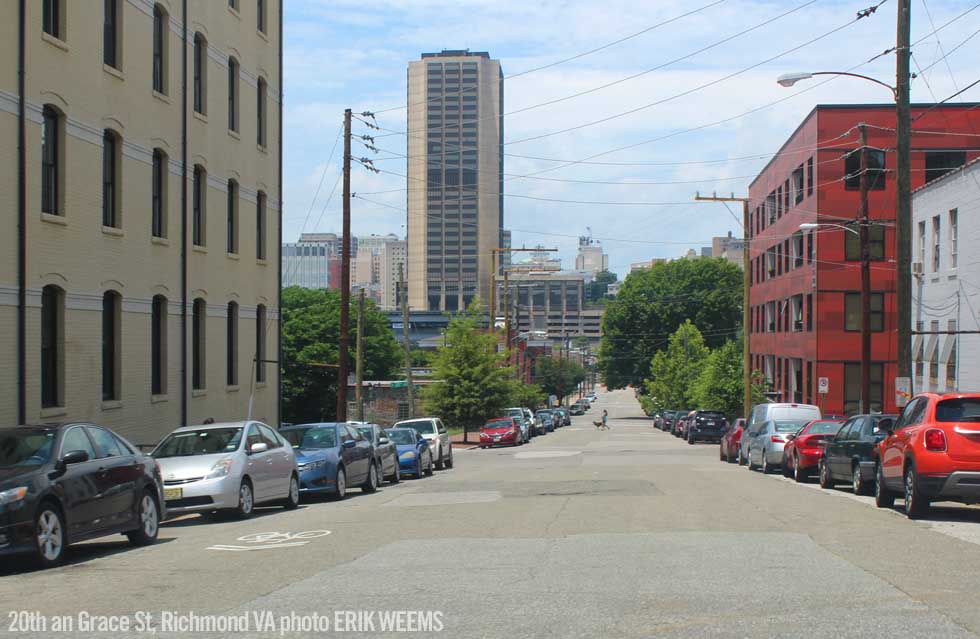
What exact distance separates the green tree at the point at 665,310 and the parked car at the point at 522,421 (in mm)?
40196

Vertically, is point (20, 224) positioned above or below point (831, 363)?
above

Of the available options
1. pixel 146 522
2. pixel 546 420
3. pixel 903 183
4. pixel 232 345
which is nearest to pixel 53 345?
pixel 232 345

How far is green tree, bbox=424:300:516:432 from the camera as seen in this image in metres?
57.2

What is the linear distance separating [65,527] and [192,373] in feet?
60.6

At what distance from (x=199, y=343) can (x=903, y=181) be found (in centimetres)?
1847

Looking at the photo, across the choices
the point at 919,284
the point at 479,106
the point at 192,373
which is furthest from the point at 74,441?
the point at 479,106

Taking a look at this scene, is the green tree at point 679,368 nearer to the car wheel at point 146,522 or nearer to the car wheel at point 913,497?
the car wheel at point 913,497

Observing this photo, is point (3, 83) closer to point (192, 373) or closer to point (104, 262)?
point (104, 262)

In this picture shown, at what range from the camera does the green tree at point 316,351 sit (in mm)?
72250

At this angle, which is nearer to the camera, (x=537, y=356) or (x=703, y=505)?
(x=703, y=505)

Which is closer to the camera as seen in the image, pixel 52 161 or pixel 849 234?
pixel 52 161

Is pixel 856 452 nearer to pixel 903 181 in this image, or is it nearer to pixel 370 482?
pixel 903 181

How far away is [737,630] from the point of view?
7688mm

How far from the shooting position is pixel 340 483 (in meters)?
21.3
